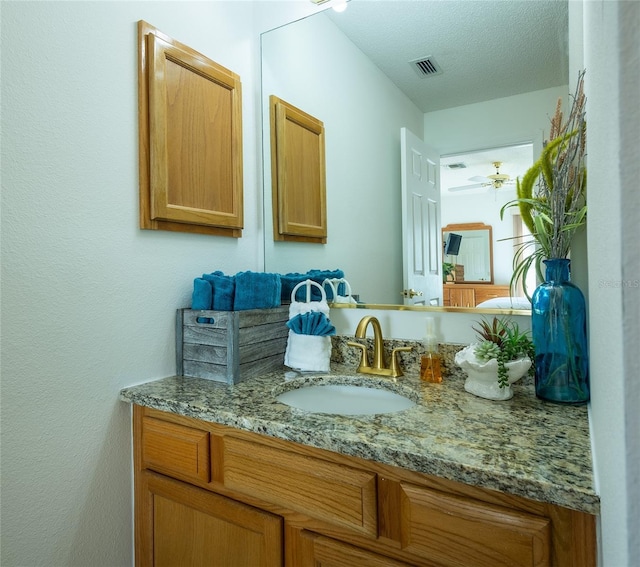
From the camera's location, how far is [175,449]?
1035 millimetres

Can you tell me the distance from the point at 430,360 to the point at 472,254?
34 cm

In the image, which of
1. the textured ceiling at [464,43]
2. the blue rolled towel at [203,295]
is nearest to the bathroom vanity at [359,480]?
the blue rolled towel at [203,295]

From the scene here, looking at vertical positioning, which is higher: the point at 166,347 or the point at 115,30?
the point at 115,30

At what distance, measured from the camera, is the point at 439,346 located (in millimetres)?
1224

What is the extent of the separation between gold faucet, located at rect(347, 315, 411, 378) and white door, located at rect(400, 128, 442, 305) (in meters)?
0.16

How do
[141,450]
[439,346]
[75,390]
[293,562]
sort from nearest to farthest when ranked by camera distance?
[293,562] < [75,390] < [141,450] < [439,346]

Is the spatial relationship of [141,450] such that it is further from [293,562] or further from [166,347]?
[293,562]

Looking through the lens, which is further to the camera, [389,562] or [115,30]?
[115,30]

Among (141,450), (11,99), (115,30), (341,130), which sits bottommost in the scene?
A: (141,450)

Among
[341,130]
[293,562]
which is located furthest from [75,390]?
[341,130]

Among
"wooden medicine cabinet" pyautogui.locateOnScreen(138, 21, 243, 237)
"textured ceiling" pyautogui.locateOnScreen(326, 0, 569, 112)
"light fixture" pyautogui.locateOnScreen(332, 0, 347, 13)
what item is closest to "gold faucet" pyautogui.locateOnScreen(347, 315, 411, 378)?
"wooden medicine cabinet" pyautogui.locateOnScreen(138, 21, 243, 237)

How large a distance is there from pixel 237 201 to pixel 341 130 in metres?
0.47

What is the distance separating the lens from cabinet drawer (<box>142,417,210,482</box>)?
99cm

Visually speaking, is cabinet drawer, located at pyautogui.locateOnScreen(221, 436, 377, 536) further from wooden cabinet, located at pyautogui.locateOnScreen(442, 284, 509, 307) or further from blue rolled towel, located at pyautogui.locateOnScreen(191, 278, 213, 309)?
wooden cabinet, located at pyautogui.locateOnScreen(442, 284, 509, 307)
